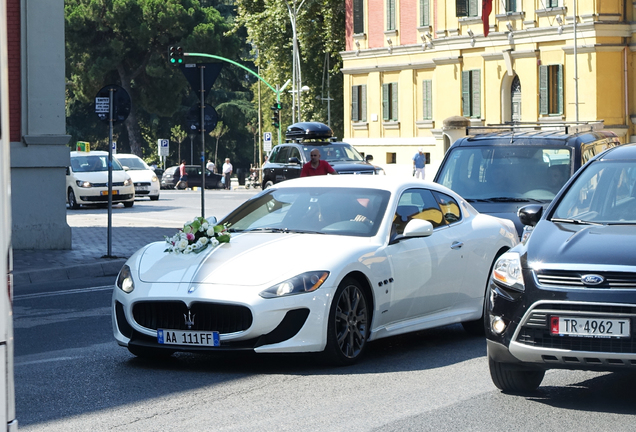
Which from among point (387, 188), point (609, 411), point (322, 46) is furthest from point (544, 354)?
point (322, 46)

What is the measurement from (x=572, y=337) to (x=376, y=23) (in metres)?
49.8

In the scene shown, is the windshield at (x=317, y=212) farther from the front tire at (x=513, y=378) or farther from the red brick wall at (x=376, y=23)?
the red brick wall at (x=376, y=23)

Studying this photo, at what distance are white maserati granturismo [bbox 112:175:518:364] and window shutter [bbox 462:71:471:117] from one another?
39.6 metres

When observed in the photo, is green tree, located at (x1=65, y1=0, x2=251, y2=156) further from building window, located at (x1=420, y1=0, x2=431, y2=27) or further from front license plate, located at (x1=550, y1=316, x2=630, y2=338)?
front license plate, located at (x1=550, y1=316, x2=630, y2=338)

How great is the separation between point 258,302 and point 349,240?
1.11 metres

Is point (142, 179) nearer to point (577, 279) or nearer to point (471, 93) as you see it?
point (471, 93)

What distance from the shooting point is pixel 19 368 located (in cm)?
799

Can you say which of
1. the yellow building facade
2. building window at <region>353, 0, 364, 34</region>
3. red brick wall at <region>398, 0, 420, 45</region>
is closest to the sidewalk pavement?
the yellow building facade

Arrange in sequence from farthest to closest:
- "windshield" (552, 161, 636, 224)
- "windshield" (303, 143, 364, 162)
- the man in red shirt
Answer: "windshield" (303, 143, 364, 162)
the man in red shirt
"windshield" (552, 161, 636, 224)

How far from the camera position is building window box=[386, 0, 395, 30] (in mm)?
53719

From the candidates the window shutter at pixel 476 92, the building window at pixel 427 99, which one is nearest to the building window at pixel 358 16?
the building window at pixel 427 99

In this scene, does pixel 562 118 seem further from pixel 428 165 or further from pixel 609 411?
pixel 609 411

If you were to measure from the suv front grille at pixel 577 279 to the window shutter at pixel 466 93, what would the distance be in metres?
42.9

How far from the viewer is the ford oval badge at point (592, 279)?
6.17m
